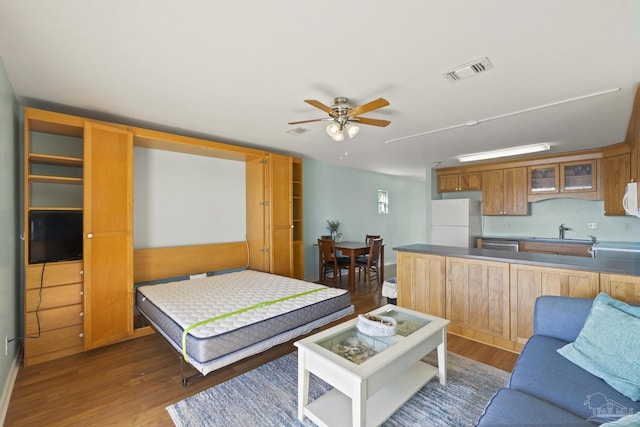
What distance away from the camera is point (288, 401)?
1953 mm

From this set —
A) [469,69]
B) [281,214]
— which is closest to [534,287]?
[469,69]

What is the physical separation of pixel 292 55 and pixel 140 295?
9.26 ft

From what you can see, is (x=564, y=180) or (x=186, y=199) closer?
(x=186, y=199)

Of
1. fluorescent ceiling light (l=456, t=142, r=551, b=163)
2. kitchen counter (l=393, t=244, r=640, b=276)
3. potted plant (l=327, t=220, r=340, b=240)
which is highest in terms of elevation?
fluorescent ceiling light (l=456, t=142, r=551, b=163)

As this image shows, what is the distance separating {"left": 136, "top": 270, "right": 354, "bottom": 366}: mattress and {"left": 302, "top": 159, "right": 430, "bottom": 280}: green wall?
7.45 ft

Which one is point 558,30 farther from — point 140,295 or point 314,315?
point 140,295

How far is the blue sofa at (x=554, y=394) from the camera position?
116cm

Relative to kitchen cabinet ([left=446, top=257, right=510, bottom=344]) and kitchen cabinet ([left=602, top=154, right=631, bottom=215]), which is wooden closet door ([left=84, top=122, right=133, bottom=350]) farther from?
kitchen cabinet ([left=602, top=154, right=631, bottom=215])

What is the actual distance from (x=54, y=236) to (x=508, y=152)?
19.1ft

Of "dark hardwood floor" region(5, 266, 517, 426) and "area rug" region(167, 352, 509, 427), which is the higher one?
"area rug" region(167, 352, 509, 427)

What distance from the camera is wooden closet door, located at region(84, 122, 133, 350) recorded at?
8.85 ft

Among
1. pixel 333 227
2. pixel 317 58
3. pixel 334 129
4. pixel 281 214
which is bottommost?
pixel 333 227

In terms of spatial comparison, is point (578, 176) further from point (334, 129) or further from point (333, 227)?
point (334, 129)

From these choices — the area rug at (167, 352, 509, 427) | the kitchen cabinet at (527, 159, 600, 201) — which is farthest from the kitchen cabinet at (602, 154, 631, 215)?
the area rug at (167, 352, 509, 427)
